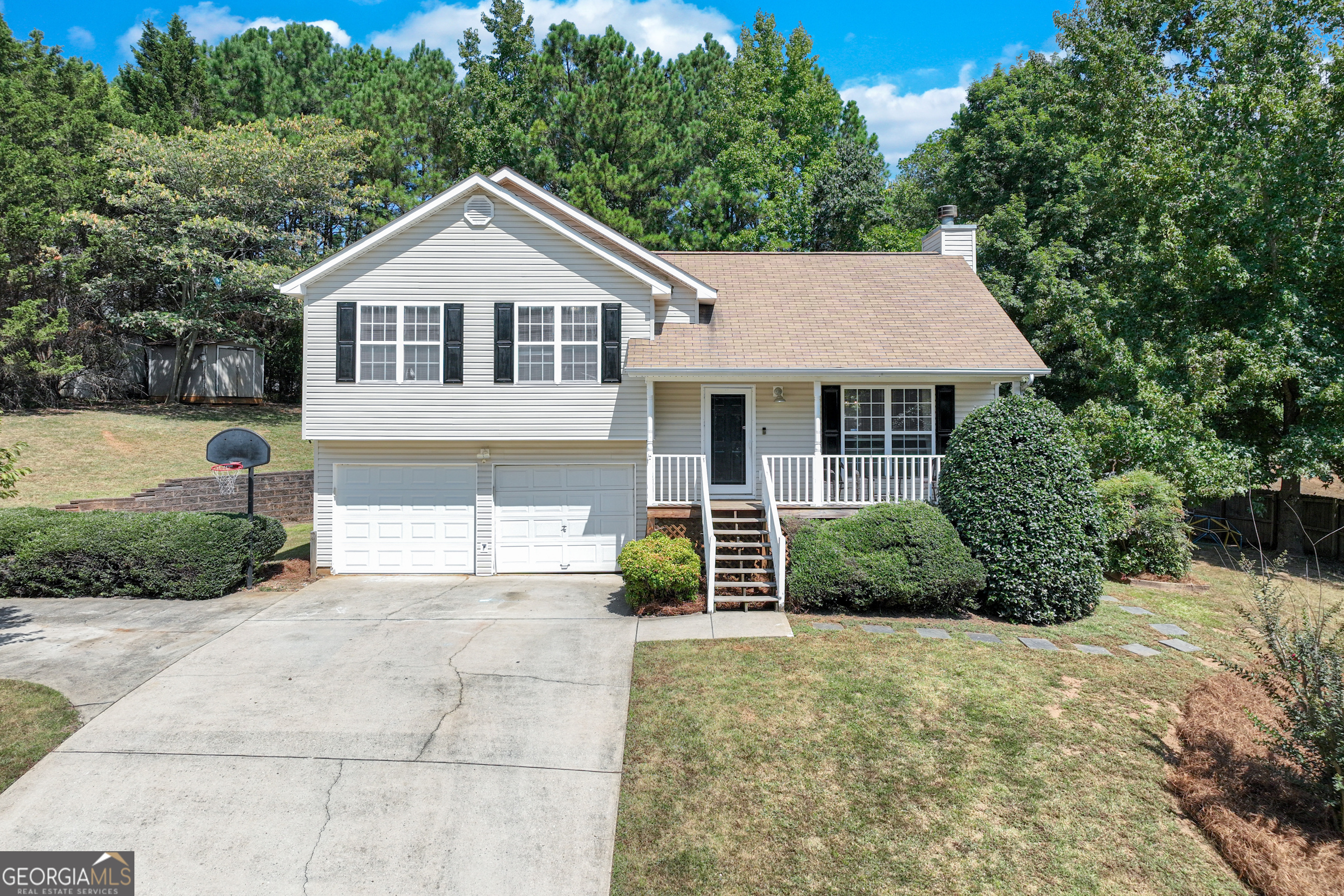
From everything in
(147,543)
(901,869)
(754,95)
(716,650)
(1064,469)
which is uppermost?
(754,95)

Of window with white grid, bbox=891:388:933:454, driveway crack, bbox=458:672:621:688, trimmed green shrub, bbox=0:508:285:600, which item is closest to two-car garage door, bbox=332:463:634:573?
trimmed green shrub, bbox=0:508:285:600

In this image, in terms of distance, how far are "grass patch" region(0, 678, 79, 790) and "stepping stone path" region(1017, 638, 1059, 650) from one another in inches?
432

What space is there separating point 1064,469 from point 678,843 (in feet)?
26.7

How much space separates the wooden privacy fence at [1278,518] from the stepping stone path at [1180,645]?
715 centimetres

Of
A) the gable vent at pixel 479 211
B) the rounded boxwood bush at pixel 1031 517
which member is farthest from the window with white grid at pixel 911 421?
the gable vent at pixel 479 211

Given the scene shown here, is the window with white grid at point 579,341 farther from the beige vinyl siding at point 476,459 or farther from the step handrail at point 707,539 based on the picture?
the step handrail at point 707,539

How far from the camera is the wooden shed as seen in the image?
28.4 meters

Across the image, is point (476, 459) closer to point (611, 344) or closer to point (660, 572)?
point (611, 344)

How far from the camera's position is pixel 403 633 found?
33.7 feet

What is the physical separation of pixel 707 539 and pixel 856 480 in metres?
3.15

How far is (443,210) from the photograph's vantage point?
13.6 m

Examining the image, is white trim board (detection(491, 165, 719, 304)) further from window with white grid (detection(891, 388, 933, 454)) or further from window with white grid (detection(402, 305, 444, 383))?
window with white grid (detection(891, 388, 933, 454))

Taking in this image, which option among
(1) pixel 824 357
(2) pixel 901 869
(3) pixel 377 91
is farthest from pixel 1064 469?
(3) pixel 377 91

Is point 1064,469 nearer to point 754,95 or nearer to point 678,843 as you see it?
point 678,843
